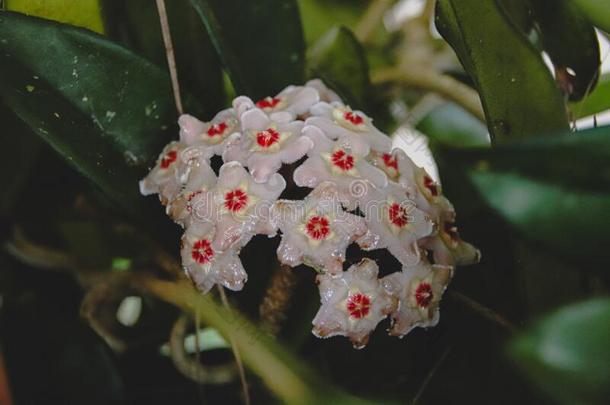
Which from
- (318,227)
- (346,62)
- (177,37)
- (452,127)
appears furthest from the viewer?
(452,127)

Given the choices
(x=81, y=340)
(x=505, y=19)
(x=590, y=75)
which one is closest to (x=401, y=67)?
(x=590, y=75)

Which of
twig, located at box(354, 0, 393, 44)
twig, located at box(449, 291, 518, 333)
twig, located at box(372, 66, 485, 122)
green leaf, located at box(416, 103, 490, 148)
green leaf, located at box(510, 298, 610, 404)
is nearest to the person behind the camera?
green leaf, located at box(510, 298, 610, 404)

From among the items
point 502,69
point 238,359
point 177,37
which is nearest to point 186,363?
point 238,359

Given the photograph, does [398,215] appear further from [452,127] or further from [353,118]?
[452,127]

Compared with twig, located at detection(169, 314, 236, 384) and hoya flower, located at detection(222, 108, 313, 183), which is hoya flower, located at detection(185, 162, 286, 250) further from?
twig, located at detection(169, 314, 236, 384)

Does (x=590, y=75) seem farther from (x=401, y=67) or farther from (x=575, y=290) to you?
(x=401, y=67)

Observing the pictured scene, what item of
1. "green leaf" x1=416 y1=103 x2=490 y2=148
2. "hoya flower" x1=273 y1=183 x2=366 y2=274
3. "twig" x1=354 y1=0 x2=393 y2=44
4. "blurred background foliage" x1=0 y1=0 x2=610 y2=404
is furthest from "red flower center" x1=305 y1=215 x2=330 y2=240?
"twig" x1=354 y1=0 x2=393 y2=44

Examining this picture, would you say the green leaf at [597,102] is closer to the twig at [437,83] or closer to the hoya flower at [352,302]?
the twig at [437,83]
